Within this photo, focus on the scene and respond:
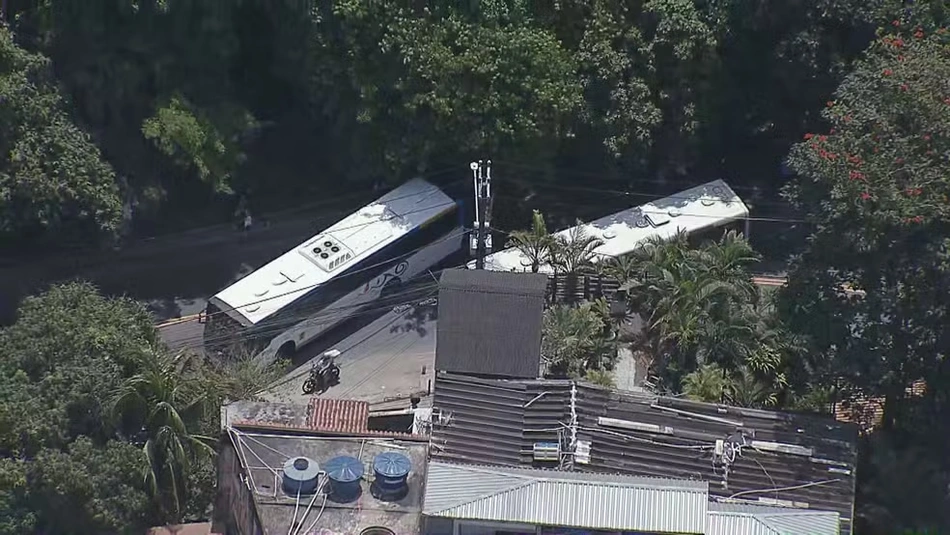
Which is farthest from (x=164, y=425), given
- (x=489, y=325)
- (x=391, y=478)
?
(x=489, y=325)

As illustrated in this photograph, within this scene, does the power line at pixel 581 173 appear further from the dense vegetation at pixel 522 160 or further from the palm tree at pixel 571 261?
the palm tree at pixel 571 261

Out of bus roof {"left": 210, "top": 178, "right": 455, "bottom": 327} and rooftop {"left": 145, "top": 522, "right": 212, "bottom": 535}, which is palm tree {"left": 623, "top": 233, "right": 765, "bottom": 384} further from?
rooftop {"left": 145, "top": 522, "right": 212, "bottom": 535}

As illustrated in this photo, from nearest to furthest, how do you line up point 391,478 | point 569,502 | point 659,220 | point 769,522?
1. point 769,522
2. point 569,502
3. point 391,478
4. point 659,220

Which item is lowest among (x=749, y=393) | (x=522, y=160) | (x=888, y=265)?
(x=749, y=393)

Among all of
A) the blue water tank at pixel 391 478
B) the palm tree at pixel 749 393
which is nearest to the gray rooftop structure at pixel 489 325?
the blue water tank at pixel 391 478

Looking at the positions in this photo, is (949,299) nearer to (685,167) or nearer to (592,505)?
(592,505)

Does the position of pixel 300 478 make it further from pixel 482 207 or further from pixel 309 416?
pixel 482 207

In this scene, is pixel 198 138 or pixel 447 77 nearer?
pixel 447 77

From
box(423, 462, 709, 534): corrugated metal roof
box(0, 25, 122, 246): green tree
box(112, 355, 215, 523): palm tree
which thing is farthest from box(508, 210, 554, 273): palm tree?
box(0, 25, 122, 246): green tree
